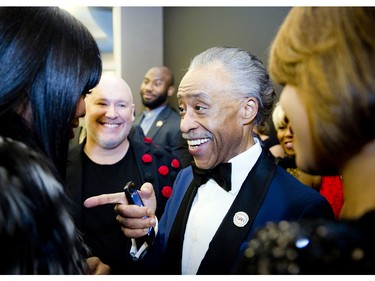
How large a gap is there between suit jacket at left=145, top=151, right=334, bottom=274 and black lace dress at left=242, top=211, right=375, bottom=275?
1.07 ft

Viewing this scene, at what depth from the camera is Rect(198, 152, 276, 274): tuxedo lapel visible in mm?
966

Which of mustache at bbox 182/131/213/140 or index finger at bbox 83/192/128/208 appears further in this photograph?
mustache at bbox 182/131/213/140

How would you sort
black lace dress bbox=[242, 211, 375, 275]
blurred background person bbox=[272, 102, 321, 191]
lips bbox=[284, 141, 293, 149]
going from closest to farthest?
black lace dress bbox=[242, 211, 375, 275], blurred background person bbox=[272, 102, 321, 191], lips bbox=[284, 141, 293, 149]

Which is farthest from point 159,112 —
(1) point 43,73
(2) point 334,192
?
(1) point 43,73

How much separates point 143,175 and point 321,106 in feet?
3.46

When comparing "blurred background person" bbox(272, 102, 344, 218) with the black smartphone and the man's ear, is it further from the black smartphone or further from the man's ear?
the black smartphone

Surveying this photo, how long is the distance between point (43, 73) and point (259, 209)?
0.62 metres

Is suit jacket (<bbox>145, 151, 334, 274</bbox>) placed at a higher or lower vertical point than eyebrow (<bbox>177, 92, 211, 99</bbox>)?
lower

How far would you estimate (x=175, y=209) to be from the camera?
4.00ft

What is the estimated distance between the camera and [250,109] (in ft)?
3.90

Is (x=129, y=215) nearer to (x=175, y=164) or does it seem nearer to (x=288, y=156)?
(x=175, y=164)

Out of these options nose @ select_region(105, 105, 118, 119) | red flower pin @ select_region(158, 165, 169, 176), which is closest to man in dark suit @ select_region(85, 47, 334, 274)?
red flower pin @ select_region(158, 165, 169, 176)

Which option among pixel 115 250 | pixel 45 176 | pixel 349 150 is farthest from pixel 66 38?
pixel 115 250
